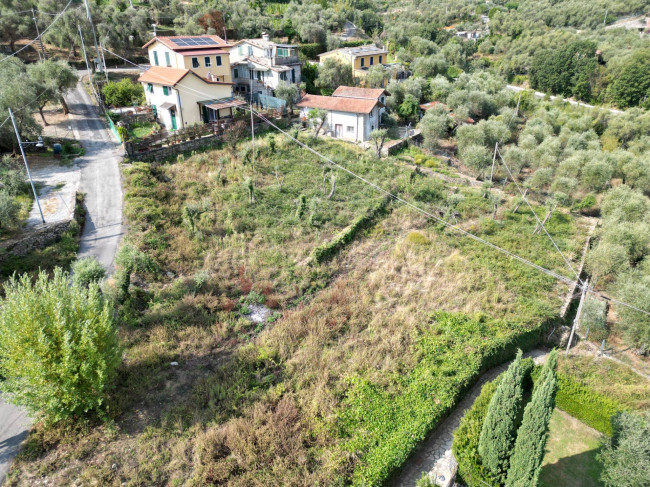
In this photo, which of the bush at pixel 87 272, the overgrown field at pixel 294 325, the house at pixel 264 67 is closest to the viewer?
the overgrown field at pixel 294 325

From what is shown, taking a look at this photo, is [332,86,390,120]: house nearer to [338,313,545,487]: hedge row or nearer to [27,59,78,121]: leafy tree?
[27,59,78,121]: leafy tree

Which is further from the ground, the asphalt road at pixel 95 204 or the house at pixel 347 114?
the house at pixel 347 114

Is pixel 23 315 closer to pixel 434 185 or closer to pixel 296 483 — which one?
pixel 296 483

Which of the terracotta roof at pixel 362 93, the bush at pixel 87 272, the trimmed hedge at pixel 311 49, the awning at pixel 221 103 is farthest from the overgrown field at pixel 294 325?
the trimmed hedge at pixel 311 49

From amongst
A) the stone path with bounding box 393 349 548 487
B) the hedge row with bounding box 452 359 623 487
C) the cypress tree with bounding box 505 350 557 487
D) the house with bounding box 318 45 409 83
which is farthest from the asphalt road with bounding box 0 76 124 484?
the house with bounding box 318 45 409 83

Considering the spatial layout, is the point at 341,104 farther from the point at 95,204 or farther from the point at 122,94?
the point at 95,204

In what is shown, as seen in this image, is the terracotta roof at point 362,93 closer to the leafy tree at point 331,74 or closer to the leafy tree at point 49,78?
the leafy tree at point 331,74

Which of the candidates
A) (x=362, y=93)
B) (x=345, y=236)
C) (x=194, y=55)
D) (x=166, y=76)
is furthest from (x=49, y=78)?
(x=345, y=236)
